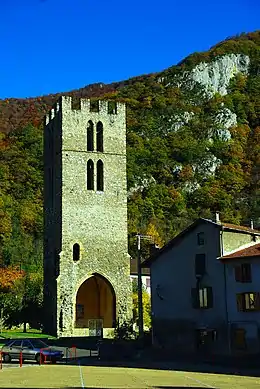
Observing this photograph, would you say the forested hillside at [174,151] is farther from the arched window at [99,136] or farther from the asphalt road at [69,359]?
the asphalt road at [69,359]

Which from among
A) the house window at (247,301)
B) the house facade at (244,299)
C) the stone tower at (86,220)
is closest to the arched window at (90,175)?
the stone tower at (86,220)

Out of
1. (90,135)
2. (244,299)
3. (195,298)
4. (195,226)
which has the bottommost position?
(244,299)

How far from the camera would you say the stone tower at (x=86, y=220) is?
160 feet

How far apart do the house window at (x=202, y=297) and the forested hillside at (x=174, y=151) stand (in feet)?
133

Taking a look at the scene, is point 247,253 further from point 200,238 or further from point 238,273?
point 200,238

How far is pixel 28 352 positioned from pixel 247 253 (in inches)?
475

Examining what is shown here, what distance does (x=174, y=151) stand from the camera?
4301 inches

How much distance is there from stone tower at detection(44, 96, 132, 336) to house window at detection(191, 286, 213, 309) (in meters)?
12.0

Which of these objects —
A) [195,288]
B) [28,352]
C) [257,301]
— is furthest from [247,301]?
[28,352]

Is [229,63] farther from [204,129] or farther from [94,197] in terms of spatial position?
[94,197]

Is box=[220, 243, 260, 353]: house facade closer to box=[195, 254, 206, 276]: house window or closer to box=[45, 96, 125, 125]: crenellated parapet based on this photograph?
box=[195, 254, 206, 276]: house window

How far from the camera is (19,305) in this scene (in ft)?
171

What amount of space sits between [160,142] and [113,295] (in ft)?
203

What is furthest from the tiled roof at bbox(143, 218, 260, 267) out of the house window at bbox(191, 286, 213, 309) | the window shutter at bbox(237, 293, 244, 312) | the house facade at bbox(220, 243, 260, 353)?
the window shutter at bbox(237, 293, 244, 312)
